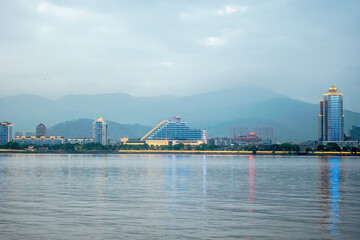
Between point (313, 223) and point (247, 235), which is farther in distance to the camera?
point (313, 223)

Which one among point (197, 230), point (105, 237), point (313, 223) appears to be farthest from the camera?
point (313, 223)

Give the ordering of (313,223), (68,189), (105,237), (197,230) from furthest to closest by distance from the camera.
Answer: (68,189)
(313,223)
(197,230)
(105,237)

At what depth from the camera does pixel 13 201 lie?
3052 centimetres

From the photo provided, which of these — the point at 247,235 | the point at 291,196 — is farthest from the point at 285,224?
the point at 291,196

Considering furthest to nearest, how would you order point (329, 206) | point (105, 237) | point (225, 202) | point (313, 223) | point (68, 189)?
point (68, 189)
point (225, 202)
point (329, 206)
point (313, 223)
point (105, 237)

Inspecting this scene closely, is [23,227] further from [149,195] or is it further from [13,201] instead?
[149,195]

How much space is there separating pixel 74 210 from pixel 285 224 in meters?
10.9

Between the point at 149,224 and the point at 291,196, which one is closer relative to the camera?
the point at 149,224

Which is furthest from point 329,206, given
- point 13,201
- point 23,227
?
point 13,201

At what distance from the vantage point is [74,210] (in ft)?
86.4

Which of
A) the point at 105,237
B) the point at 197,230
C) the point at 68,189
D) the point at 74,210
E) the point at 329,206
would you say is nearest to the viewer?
the point at 105,237

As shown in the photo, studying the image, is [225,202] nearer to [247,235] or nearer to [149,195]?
[149,195]

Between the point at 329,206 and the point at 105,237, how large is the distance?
14381 mm

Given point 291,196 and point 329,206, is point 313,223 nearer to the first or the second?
point 329,206
